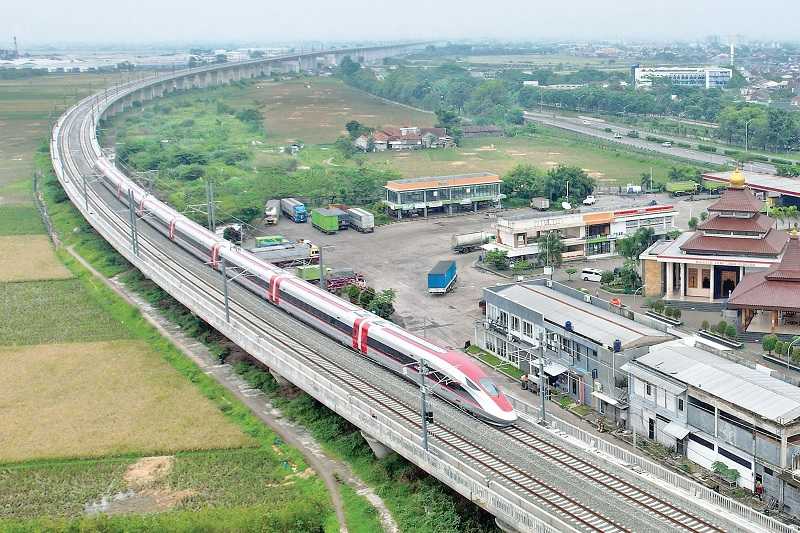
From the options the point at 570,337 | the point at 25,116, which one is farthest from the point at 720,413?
the point at 25,116

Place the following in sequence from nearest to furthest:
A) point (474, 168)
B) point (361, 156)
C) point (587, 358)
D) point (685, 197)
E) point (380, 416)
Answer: point (380, 416) → point (587, 358) → point (685, 197) → point (474, 168) → point (361, 156)

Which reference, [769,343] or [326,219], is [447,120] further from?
[769,343]

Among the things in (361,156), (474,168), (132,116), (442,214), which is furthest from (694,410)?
(132,116)

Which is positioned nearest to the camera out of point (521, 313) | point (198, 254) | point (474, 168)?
point (521, 313)

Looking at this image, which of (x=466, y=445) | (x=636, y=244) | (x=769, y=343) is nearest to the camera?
(x=466, y=445)

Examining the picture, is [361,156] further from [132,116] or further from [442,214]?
[132,116]

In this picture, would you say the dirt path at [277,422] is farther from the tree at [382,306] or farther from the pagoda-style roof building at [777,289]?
the pagoda-style roof building at [777,289]
